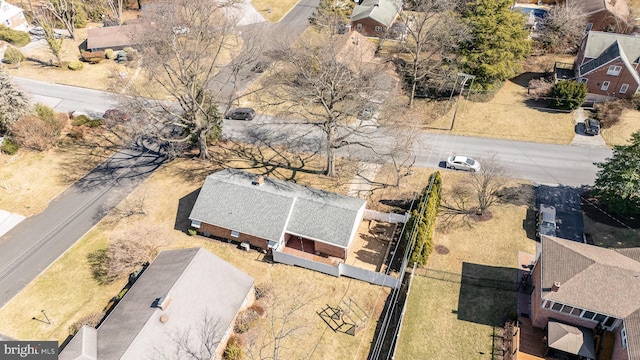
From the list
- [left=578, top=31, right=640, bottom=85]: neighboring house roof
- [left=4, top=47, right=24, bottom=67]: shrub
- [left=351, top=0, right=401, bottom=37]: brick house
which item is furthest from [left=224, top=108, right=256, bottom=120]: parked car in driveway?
[left=578, top=31, right=640, bottom=85]: neighboring house roof

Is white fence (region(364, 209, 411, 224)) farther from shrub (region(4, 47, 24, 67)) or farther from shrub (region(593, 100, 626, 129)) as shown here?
shrub (region(4, 47, 24, 67))

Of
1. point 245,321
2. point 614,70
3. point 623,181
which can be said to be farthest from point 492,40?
point 245,321

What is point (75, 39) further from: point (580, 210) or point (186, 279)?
point (580, 210)

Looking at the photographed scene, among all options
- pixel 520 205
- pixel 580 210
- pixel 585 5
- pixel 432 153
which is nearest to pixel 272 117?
pixel 432 153

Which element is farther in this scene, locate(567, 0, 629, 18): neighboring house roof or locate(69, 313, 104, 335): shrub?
locate(567, 0, 629, 18): neighboring house roof

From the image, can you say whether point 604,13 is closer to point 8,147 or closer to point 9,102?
point 9,102
